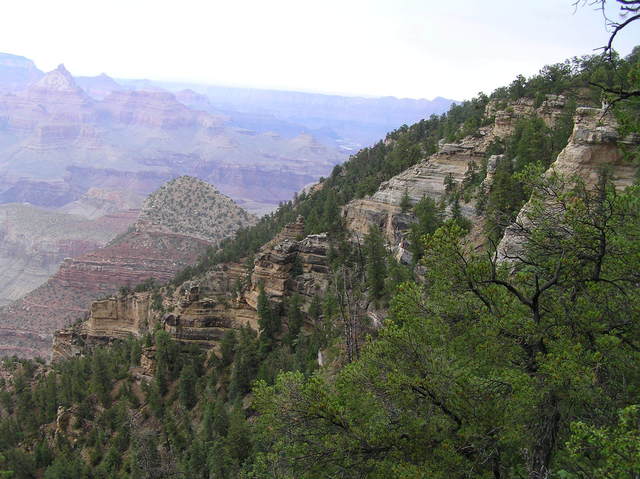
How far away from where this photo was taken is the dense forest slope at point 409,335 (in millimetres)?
10156

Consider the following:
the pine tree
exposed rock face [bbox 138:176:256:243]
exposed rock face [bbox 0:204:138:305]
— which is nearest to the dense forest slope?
the pine tree

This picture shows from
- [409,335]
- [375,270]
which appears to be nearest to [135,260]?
[375,270]

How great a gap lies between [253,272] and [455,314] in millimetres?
36255

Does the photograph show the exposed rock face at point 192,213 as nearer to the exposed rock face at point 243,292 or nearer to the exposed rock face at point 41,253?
the exposed rock face at point 41,253

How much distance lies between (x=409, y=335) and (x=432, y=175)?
41.2m

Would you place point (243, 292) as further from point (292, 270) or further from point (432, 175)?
point (432, 175)

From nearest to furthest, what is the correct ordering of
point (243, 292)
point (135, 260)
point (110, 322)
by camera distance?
1. point (243, 292)
2. point (110, 322)
3. point (135, 260)

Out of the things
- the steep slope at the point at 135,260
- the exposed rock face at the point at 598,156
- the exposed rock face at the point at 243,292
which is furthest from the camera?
the steep slope at the point at 135,260

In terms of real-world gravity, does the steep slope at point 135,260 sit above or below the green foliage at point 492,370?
below

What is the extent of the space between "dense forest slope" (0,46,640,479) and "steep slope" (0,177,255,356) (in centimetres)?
4885

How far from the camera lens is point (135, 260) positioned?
12288 centimetres

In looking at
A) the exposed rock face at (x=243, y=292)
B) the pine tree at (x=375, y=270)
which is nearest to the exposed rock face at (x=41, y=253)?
the exposed rock face at (x=243, y=292)

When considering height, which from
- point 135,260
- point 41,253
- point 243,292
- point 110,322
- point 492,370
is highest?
point 492,370

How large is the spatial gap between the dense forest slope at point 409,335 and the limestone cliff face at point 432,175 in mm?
216
